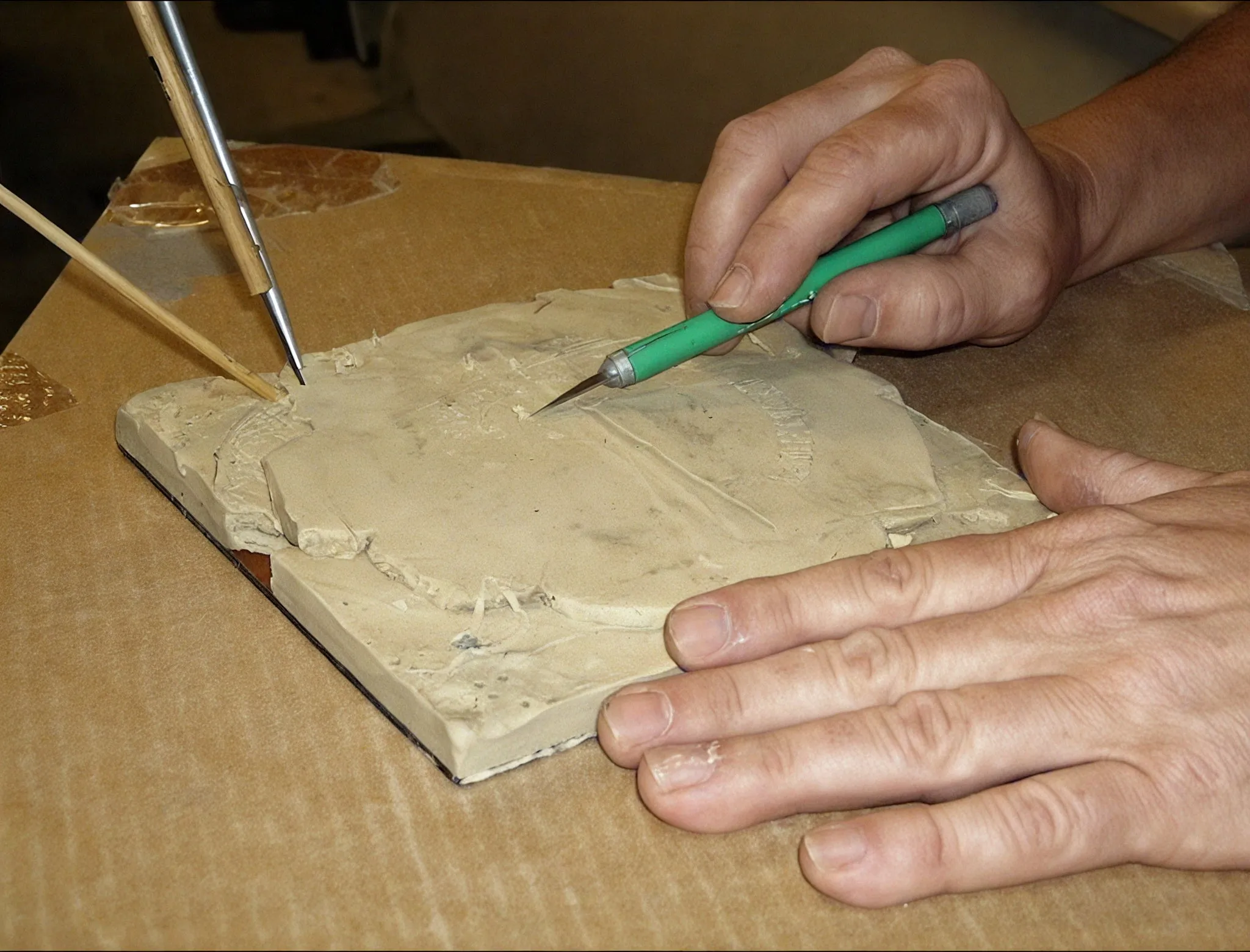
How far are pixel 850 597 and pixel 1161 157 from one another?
0.94 metres

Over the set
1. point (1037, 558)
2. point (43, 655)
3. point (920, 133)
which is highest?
point (920, 133)

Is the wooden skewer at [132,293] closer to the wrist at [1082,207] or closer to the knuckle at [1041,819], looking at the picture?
the knuckle at [1041,819]

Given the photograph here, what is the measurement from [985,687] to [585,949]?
36cm

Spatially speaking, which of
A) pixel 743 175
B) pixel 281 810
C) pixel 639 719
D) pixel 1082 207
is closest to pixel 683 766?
pixel 639 719

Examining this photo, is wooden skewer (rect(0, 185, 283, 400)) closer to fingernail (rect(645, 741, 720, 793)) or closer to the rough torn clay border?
the rough torn clay border

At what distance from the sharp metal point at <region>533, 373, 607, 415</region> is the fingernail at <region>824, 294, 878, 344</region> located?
10.4 inches

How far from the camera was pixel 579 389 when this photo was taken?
122 centimetres

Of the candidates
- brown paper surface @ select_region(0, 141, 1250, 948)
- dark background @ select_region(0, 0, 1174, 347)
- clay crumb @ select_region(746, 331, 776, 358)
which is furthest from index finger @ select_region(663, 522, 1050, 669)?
dark background @ select_region(0, 0, 1174, 347)

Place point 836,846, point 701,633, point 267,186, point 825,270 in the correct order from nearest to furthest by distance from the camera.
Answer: point 836,846, point 701,633, point 825,270, point 267,186

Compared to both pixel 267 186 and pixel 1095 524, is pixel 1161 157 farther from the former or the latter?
pixel 267 186

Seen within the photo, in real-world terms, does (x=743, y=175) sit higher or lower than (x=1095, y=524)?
higher

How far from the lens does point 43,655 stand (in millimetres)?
1061

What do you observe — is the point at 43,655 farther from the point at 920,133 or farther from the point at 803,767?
the point at 920,133

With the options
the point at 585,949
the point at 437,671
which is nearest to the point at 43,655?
the point at 437,671
